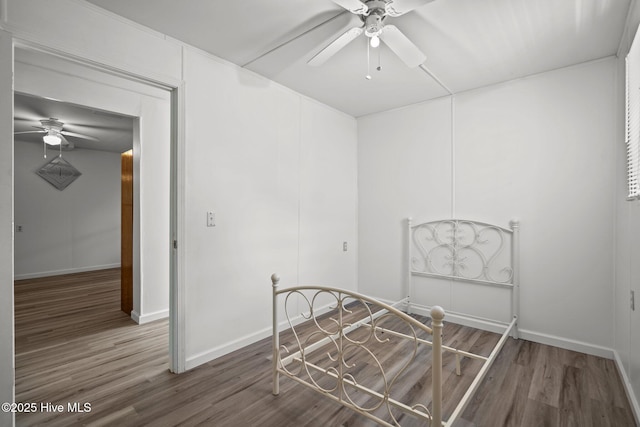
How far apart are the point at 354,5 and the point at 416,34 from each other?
2.40 ft

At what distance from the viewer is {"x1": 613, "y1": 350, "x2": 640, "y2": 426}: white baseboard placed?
1737 mm

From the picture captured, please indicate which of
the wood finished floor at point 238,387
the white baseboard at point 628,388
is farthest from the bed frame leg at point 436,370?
the white baseboard at point 628,388

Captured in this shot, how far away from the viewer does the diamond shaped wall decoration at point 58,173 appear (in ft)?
18.8

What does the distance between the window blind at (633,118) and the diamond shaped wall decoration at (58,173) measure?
807 cm

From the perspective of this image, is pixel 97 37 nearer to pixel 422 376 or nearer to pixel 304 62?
pixel 304 62

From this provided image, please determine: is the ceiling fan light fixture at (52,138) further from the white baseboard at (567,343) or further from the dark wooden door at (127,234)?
the white baseboard at (567,343)

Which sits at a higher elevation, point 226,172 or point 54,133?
point 54,133

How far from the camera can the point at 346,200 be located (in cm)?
395

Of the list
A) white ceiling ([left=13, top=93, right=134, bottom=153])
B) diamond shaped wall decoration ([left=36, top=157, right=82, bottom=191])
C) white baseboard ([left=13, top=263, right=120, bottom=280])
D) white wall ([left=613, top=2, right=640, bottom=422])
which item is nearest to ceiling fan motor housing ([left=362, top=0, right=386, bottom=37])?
white wall ([left=613, top=2, right=640, bottom=422])

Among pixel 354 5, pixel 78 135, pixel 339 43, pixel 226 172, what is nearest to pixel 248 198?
pixel 226 172

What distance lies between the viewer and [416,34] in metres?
2.16

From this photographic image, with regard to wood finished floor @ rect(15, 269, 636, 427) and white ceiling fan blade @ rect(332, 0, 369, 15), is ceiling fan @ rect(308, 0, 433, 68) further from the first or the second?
wood finished floor @ rect(15, 269, 636, 427)

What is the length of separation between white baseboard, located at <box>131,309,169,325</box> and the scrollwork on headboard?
3.02 metres

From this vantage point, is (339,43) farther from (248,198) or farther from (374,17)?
(248,198)
